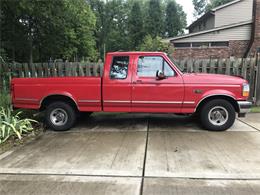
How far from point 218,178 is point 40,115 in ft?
19.5

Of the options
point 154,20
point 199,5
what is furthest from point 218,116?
point 199,5

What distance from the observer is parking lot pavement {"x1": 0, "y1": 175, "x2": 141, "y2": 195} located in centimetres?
413

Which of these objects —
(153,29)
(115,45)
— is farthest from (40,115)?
(115,45)

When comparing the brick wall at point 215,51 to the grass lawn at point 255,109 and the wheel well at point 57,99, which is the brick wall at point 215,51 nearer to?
the grass lawn at point 255,109

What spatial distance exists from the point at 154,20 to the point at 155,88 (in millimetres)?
44375

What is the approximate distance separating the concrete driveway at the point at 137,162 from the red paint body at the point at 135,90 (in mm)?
619

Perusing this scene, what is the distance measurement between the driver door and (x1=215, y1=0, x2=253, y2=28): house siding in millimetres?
22628

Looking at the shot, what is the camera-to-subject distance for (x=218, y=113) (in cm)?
734

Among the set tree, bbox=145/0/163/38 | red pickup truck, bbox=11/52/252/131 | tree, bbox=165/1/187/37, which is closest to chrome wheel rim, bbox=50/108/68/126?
red pickup truck, bbox=11/52/252/131

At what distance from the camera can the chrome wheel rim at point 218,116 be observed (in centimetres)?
732

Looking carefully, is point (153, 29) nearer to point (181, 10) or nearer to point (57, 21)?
point (181, 10)

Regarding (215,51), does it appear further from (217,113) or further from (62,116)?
(62,116)

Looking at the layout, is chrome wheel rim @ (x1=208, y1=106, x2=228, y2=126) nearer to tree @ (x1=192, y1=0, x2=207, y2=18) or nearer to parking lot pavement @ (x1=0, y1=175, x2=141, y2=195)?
parking lot pavement @ (x1=0, y1=175, x2=141, y2=195)

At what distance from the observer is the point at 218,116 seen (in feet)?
24.1
